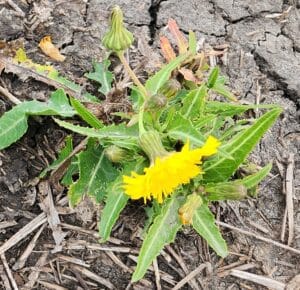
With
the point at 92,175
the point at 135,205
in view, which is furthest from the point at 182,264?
the point at 92,175


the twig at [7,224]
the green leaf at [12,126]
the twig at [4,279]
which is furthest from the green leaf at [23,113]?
the twig at [4,279]

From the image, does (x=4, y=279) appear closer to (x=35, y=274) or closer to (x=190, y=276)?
(x=35, y=274)

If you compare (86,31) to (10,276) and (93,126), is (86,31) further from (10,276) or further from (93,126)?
(10,276)

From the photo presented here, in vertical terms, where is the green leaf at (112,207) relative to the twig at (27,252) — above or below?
above

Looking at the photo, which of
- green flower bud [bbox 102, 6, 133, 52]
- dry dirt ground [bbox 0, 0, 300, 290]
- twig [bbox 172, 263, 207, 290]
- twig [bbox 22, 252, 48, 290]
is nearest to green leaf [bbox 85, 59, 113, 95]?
dry dirt ground [bbox 0, 0, 300, 290]

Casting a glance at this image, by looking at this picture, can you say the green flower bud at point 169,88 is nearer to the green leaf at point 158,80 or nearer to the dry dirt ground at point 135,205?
the green leaf at point 158,80
